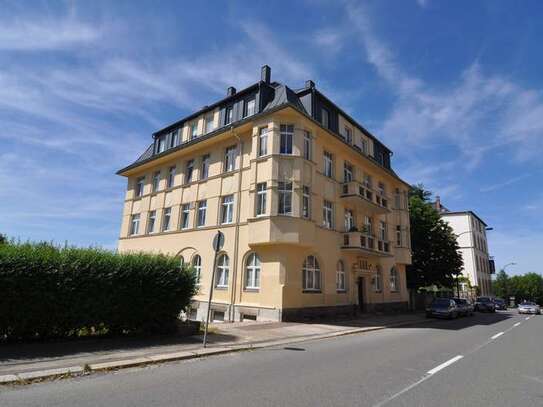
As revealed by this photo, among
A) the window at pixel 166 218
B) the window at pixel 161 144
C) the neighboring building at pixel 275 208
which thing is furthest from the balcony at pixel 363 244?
the window at pixel 161 144

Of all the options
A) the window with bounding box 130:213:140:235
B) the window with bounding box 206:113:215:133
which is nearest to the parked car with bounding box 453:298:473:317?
the window with bounding box 206:113:215:133

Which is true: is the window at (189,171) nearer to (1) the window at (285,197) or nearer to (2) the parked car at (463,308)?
(1) the window at (285,197)

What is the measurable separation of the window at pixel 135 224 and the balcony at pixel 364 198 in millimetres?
16728

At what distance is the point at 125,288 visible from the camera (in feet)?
34.4

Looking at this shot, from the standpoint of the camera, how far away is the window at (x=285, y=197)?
61.1 ft

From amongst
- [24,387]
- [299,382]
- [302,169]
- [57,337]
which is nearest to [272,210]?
[302,169]

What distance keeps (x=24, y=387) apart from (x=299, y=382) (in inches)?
183

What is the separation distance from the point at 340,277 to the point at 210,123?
44.5ft

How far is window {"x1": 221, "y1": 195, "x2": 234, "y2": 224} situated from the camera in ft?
70.9

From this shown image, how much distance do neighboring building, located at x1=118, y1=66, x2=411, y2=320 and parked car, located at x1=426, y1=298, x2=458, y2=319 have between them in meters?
3.05

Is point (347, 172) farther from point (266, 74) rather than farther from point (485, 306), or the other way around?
point (485, 306)

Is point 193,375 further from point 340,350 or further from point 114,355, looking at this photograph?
point 340,350

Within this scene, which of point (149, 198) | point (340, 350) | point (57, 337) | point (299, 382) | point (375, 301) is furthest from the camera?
point (149, 198)

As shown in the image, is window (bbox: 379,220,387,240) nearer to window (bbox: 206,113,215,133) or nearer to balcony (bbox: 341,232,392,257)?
balcony (bbox: 341,232,392,257)
